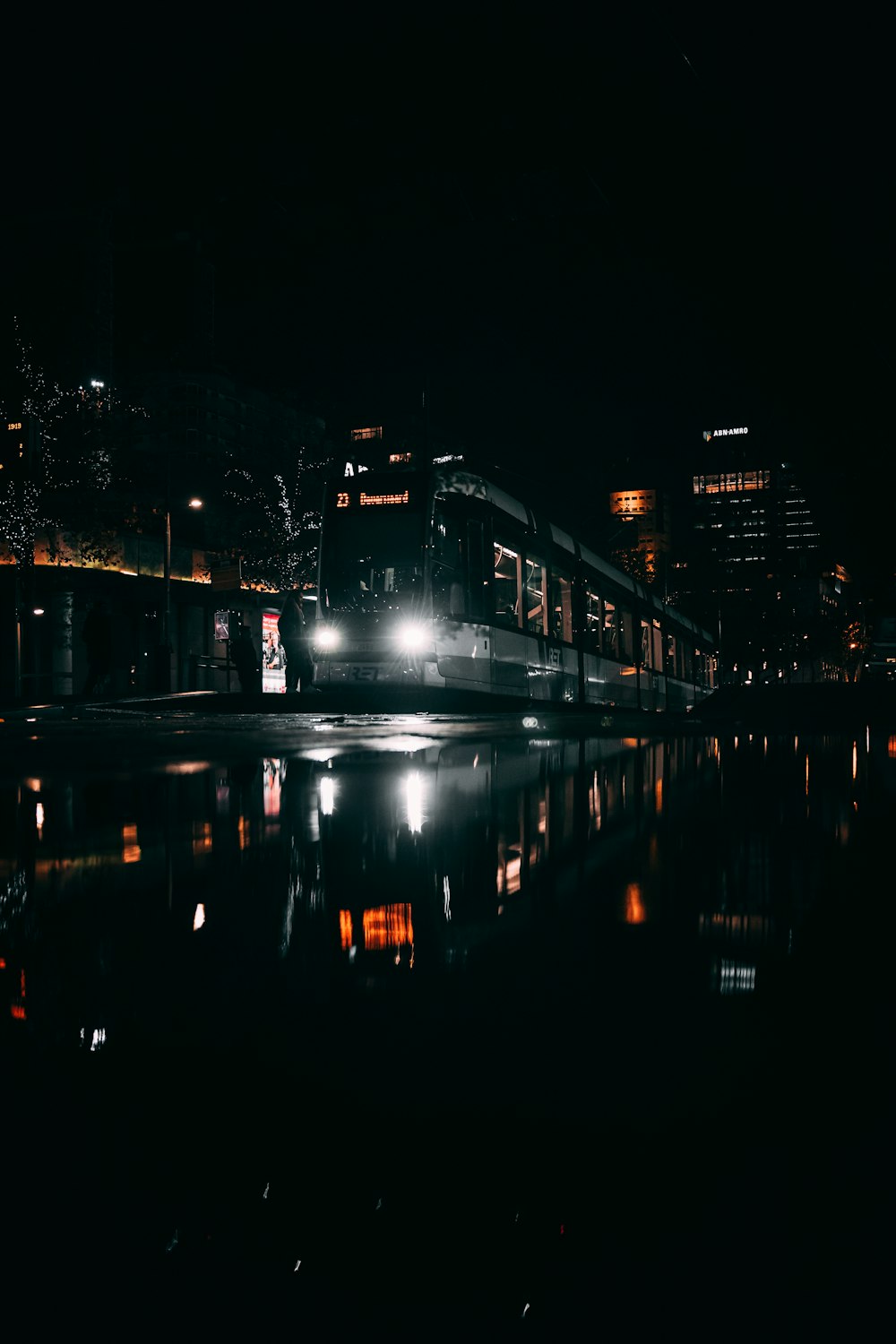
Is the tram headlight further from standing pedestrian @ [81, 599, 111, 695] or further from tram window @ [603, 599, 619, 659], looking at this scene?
standing pedestrian @ [81, 599, 111, 695]

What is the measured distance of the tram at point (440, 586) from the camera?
19.3 m

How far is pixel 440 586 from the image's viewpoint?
1925cm

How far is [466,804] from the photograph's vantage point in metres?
5.68

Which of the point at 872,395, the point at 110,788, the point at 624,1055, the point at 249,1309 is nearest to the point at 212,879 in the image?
the point at 624,1055

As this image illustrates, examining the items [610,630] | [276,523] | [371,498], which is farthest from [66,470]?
[276,523]

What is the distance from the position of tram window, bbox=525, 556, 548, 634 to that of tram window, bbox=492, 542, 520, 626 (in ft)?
1.15

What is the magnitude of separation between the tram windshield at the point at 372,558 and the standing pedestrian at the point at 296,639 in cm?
198

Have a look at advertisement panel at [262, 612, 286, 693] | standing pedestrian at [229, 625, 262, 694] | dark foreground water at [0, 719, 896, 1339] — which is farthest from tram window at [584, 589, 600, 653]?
dark foreground water at [0, 719, 896, 1339]

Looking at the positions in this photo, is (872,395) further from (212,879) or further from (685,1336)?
(685,1336)

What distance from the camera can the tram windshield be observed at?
63.6 ft

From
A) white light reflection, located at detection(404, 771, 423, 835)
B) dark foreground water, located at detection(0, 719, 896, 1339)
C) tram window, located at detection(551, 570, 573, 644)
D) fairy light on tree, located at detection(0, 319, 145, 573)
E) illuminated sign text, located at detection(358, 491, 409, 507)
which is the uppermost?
fairy light on tree, located at detection(0, 319, 145, 573)

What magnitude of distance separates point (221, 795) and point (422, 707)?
14.2 m

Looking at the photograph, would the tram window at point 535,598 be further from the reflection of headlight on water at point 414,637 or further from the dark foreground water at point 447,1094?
the dark foreground water at point 447,1094

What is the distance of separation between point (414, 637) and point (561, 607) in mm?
4136
